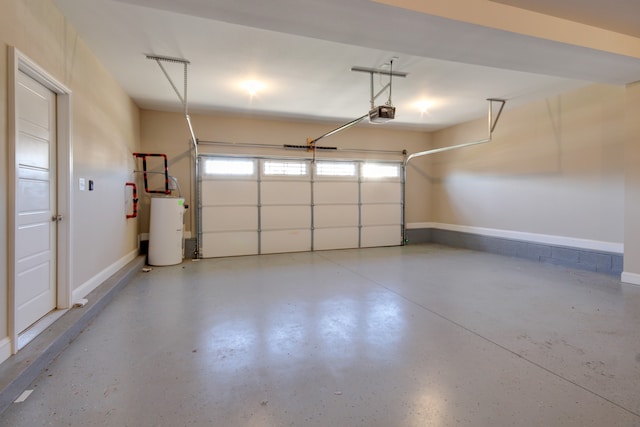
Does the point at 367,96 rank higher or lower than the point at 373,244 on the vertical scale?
higher

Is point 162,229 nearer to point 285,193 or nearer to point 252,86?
point 285,193

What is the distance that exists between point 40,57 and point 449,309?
4.23m

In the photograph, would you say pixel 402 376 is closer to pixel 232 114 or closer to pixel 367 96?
pixel 367 96

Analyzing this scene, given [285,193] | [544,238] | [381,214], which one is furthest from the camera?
[381,214]

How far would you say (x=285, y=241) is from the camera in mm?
6766

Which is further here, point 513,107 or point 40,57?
point 513,107

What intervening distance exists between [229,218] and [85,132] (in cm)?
333

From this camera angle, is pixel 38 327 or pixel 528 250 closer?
pixel 38 327

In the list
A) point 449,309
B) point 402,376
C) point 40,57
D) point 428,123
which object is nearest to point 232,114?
point 40,57

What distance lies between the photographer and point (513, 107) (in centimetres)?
588

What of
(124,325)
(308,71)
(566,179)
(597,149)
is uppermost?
(308,71)

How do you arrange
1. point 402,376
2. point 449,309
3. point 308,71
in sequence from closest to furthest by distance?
point 402,376
point 449,309
point 308,71

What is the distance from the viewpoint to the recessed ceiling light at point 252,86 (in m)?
4.53

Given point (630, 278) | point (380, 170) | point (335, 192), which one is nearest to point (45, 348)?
point (335, 192)
